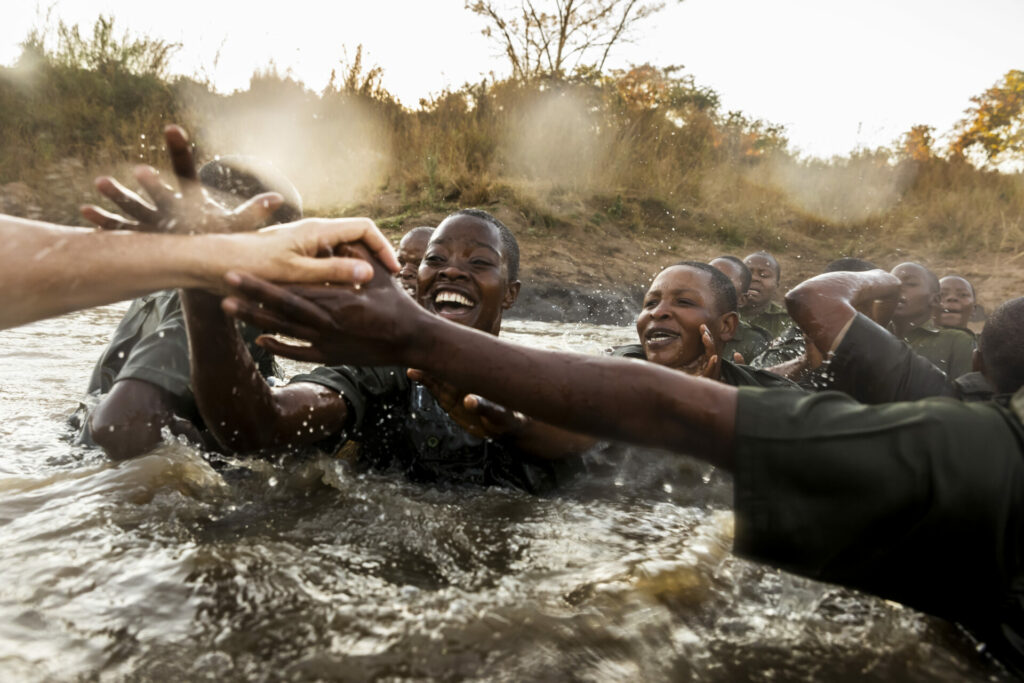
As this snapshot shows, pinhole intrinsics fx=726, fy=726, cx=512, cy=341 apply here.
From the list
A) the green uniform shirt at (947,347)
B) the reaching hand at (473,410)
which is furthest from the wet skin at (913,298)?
the reaching hand at (473,410)

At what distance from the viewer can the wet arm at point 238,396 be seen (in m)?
2.10

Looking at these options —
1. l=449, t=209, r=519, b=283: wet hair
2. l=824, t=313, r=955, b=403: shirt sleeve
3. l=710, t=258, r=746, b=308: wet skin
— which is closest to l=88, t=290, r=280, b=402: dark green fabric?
l=449, t=209, r=519, b=283: wet hair

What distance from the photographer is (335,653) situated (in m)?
1.68

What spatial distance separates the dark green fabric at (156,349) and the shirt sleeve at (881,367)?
100 inches

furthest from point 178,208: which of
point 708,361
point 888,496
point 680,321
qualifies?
point 680,321

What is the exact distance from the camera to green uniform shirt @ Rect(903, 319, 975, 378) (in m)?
5.30

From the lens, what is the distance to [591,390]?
167cm

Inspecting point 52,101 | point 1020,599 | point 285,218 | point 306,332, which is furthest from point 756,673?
point 52,101

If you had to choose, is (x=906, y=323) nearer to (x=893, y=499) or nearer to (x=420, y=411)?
(x=420, y=411)

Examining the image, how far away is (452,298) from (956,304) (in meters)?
5.73

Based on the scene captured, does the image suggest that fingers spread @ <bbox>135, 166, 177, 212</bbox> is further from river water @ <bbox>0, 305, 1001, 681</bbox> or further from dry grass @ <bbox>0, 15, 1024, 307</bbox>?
dry grass @ <bbox>0, 15, 1024, 307</bbox>

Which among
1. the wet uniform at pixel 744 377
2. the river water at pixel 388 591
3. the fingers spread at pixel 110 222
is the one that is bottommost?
the river water at pixel 388 591

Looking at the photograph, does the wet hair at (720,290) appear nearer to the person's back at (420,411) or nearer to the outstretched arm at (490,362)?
the person's back at (420,411)

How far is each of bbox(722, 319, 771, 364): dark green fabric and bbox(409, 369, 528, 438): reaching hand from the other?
12.8 feet
